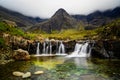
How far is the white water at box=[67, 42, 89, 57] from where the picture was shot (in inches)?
2570

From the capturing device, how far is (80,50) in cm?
6762


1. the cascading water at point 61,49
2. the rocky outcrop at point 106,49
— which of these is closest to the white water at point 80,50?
the rocky outcrop at point 106,49

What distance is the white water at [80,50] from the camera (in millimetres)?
65275

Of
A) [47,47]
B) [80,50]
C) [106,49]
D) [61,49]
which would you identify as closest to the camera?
[106,49]

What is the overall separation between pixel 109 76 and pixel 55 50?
40.7 metres

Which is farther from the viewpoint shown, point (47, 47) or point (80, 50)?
point (47, 47)

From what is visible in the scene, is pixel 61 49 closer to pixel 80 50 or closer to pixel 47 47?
pixel 47 47

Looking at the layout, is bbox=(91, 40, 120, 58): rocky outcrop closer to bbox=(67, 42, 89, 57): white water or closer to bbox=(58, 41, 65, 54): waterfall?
bbox=(67, 42, 89, 57): white water

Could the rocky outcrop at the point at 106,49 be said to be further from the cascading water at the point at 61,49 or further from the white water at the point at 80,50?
the cascading water at the point at 61,49

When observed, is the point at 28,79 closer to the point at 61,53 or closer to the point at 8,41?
the point at 8,41

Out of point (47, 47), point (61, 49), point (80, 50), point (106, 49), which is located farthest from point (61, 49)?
point (106, 49)

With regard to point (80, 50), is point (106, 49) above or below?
above

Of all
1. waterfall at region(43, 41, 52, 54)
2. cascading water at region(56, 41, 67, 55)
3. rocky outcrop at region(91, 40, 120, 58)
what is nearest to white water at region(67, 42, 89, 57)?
rocky outcrop at region(91, 40, 120, 58)

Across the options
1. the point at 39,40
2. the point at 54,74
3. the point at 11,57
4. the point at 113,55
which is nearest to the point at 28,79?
the point at 54,74
